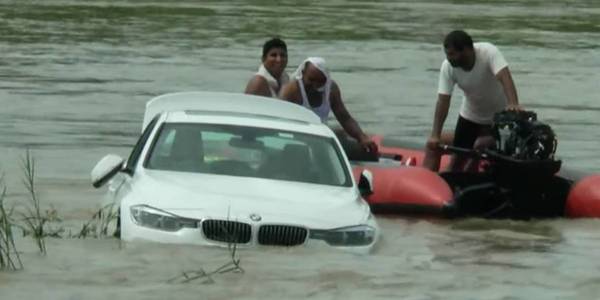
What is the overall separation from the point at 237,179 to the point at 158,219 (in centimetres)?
94

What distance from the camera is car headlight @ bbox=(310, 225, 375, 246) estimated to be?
40.8 ft

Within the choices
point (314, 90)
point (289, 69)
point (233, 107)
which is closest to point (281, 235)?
point (233, 107)

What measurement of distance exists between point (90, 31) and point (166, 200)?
3730cm

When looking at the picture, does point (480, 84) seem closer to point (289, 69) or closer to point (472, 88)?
point (472, 88)

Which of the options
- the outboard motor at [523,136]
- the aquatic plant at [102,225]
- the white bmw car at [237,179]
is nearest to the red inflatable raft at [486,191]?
the outboard motor at [523,136]

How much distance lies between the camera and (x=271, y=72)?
1680 centimetres

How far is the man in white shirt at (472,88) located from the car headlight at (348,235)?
155 inches

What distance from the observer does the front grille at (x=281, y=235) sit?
12.3 m

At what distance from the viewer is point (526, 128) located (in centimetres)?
1603

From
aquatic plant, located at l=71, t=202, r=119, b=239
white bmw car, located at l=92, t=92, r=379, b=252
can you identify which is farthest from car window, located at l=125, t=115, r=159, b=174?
aquatic plant, located at l=71, t=202, r=119, b=239

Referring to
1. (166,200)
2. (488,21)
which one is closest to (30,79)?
(166,200)

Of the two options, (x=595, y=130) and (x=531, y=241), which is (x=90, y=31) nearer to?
(x=595, y=130)

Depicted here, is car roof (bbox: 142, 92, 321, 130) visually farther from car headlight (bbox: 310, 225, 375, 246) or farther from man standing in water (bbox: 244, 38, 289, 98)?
car headlight (bbox: 310, 225, 375, 246)

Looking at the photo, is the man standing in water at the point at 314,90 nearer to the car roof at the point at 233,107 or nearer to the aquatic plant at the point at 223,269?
the car roof at the point at 233,107
